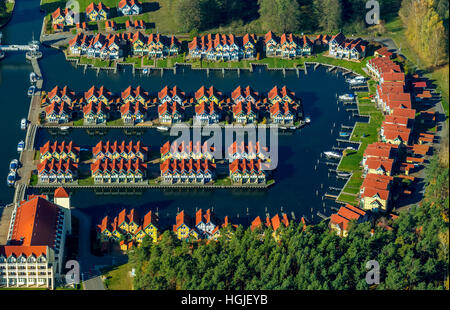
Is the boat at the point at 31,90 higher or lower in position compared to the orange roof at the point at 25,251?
higher

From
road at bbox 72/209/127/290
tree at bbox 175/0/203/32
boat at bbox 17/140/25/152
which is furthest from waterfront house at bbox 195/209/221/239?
tree at bbox 175/0/203/32

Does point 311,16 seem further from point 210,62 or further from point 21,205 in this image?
point 21,205

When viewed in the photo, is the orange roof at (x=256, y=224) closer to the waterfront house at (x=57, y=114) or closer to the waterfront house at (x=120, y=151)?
the waterfront house at (x=120, y=151)

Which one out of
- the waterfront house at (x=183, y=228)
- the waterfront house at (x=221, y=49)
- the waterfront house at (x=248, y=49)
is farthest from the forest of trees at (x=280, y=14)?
the waterfront house at (x=183, y=228)

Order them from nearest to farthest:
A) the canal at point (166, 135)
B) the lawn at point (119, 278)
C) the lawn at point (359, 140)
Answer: the lawn at point (119, 278)
the canal at point (166, 135)
the lawn at point (359, 140)

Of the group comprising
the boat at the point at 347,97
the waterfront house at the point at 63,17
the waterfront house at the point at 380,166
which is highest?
the waterfront house at the point at 63,17

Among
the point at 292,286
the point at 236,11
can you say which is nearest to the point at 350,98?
the point at 236,11
